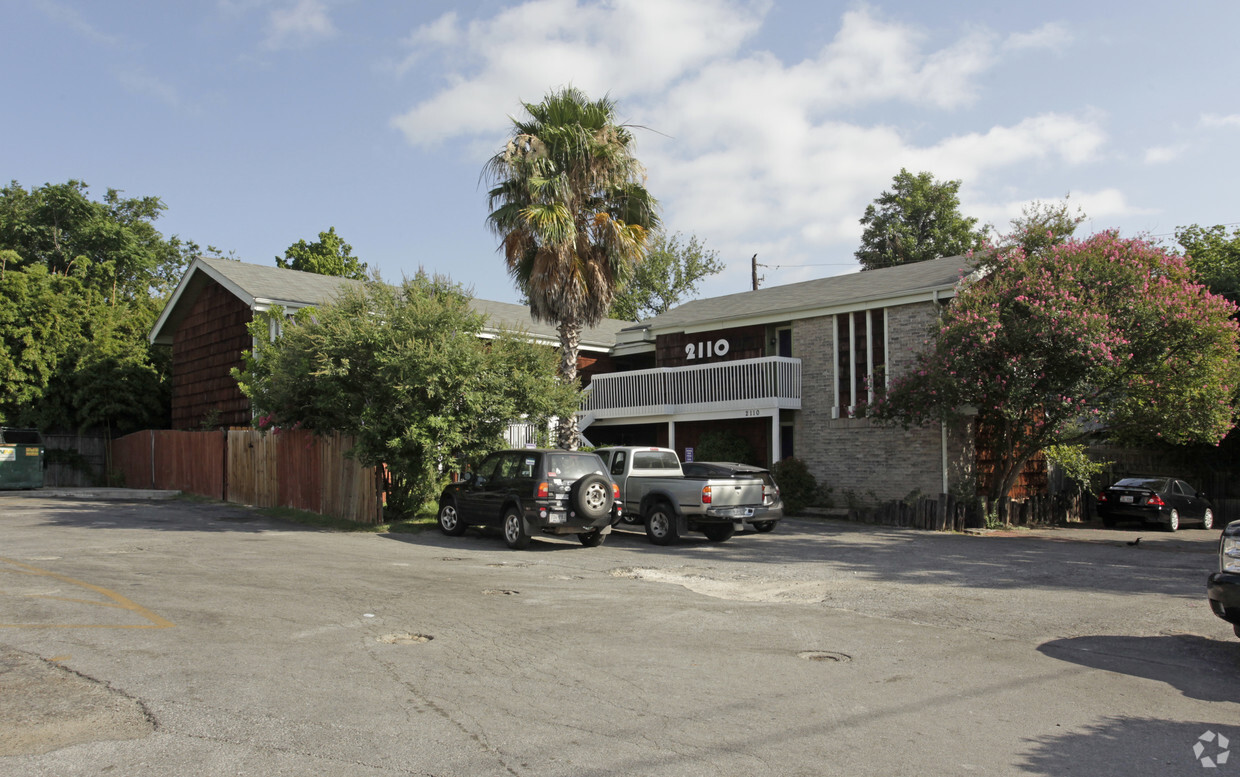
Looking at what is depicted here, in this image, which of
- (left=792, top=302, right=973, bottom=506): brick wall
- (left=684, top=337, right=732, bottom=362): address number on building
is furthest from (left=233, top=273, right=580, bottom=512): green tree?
(left=684, top=337, right=732, bottom=362): address number on building

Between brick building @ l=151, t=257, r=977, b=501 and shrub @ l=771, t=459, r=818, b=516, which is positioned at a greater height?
brick building @ l=151, t=257, r=977, b=501

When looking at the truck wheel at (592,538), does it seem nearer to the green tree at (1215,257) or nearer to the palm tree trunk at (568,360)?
the palm tree trunk at (568,360)

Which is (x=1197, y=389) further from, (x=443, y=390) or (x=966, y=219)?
(x=966, y=219)

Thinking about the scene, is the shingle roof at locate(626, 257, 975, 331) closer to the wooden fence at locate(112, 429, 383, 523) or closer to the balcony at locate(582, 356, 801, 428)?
the balcony at locate(582, 356, 801, 428)

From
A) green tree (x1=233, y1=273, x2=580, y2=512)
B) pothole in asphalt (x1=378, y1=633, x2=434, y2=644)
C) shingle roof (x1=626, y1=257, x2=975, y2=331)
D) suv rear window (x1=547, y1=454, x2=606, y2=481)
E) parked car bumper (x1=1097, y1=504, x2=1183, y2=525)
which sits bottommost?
parked car bumper (x1=1097, y1=504, x2=1183, y2=525)

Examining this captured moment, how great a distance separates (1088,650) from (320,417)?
14.7m

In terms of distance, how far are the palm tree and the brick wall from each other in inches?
234

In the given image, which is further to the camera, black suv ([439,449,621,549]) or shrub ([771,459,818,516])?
shrub ([771,459,818,516])

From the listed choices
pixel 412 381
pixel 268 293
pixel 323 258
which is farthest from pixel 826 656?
pixel 323 258

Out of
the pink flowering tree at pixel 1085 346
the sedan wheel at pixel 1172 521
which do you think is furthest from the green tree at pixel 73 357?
the sedan wheel at pixel 1172 521

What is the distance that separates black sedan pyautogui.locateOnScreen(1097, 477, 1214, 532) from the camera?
2059cm

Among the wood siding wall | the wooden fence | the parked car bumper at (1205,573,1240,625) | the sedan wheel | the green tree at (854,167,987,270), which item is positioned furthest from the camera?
the green tree at (854,167,987,270)

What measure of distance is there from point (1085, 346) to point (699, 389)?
10.1 metres

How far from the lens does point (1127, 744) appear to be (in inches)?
203
